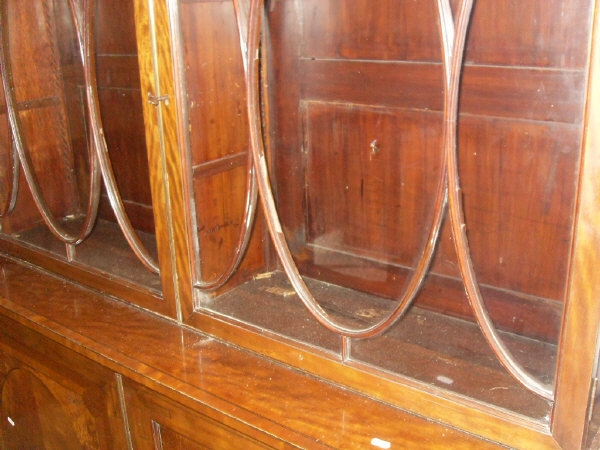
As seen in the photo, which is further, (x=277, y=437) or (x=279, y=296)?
(x=279, y=296)

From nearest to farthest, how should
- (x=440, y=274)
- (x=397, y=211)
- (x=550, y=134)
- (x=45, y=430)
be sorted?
(x=550, y=134)
(x=440, y=274)
(x=397, y=211)
(x=45, y=430)

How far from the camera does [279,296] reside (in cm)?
101

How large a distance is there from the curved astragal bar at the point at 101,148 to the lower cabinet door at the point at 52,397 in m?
0.20

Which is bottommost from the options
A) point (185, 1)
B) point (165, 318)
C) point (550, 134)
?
point (165, 318)

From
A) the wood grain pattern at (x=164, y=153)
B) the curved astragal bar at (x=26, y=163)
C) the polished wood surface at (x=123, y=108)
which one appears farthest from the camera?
the curved astragal bar at (x=26, y=163)

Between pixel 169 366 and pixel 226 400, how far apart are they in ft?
0.43

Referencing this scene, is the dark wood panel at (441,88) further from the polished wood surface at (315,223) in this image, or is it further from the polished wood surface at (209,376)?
the polished wood surface at (209,376)

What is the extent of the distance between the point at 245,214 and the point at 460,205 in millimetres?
361

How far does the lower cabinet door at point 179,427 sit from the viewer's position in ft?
2.89

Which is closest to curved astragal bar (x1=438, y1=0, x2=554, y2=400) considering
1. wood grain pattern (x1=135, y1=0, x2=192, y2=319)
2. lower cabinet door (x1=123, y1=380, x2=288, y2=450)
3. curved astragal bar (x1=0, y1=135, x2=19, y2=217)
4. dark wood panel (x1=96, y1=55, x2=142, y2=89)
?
lower cabinet door (x1=123, y1=380, x2=288, y2=450)

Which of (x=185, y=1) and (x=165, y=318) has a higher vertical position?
(x=185, y=1)

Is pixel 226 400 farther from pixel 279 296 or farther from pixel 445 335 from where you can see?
pixel 445 335

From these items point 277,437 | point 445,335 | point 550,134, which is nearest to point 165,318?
point 277,437

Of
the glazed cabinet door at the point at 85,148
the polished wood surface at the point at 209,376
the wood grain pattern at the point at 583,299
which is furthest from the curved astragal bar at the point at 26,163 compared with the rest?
the wood grain pattern at the point at 583,299
